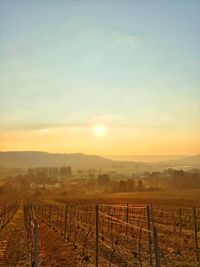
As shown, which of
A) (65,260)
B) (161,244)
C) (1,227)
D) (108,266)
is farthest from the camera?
(1,227)

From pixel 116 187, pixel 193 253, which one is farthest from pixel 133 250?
pixel 116 187

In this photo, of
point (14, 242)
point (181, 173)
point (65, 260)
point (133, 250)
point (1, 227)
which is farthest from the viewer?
point (181, 173)

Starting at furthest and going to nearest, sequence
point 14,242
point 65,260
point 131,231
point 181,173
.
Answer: point 181,173 < point 131,231 < point 14,242 < point 65,260

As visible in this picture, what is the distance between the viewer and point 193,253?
1641cm

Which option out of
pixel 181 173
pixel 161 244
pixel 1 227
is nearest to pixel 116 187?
pixel 181 173

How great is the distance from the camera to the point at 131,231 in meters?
23.7

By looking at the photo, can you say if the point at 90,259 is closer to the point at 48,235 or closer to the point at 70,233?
the point at 70,233

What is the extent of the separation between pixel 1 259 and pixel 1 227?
14401 mm

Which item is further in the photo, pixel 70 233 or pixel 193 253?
pixel 70 233

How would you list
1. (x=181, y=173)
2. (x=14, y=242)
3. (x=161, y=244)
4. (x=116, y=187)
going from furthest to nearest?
(x=181, y=173), (x=116, y=187), (x=14, y=242), (x=161, y=244)

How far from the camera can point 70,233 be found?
911 inches

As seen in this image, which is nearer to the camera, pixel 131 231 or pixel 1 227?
pixel 131 231

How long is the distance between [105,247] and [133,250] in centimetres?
150

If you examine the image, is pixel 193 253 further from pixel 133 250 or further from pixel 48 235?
pixel 48 235
